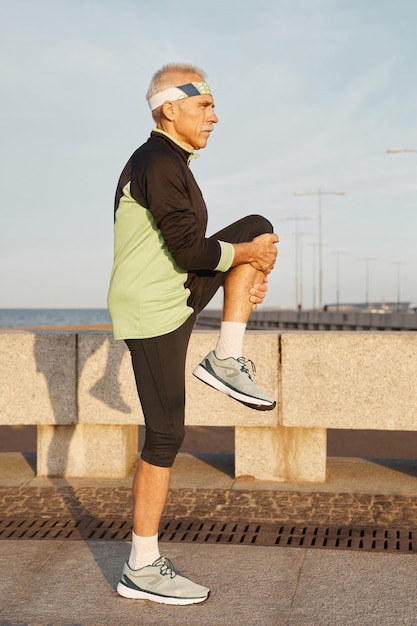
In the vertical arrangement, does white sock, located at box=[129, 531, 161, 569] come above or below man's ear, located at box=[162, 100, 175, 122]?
below

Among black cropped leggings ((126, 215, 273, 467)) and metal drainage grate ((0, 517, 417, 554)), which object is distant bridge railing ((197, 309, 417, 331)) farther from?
black cropped leggings ((126, 215, 273, 467))

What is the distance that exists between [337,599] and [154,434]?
1.07 meters

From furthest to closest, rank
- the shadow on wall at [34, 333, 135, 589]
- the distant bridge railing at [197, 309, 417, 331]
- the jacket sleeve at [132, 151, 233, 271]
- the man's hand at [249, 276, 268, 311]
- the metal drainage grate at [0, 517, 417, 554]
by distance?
the distant bridge railing at [197, 309, 417, 331] → the shadow on wall at [34, 333, 135, 589] → the metal drainage grate at [0, 517, 417, 554] → the man's hand at [249, 276, 268, 311] → the jacket sleeve at [132, 151, 233, 271]

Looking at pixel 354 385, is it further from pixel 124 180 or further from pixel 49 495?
pixel 124 180

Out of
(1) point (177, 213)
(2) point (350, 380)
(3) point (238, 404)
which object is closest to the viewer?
(1) point (177, 213)

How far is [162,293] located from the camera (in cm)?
338

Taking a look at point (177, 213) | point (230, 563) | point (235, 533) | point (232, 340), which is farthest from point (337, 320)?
point (177, 213)

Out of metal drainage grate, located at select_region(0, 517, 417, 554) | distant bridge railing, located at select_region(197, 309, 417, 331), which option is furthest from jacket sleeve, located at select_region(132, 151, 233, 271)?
distant bridge railing, located at select_region(197, 309, 417, 331)

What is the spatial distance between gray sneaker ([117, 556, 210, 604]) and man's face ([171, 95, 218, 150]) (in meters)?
1.84

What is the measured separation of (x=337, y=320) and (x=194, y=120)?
45265 mm

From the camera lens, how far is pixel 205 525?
4645 millimetres

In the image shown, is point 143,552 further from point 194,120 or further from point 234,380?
point 194,120

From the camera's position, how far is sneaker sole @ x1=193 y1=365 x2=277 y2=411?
11.1 feet

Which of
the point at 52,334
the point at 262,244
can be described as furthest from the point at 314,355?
the point at 262,244
